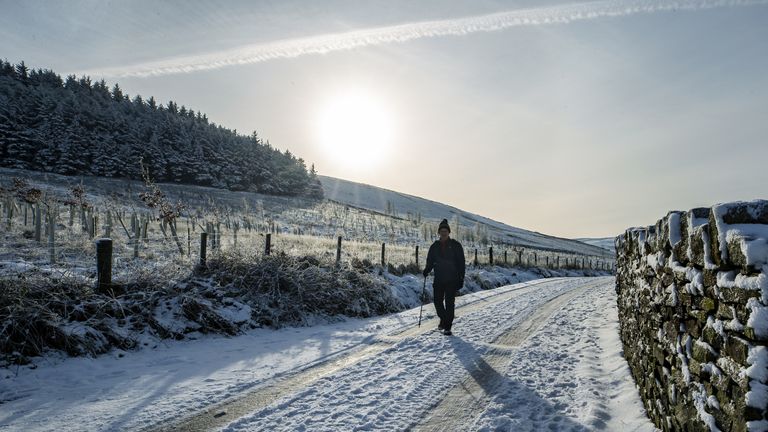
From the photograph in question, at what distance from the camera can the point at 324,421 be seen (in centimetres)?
415

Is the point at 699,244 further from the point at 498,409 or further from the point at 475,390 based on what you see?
the point at 475,390

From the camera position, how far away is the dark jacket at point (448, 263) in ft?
28.3

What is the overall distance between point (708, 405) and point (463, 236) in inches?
Answer: 1824

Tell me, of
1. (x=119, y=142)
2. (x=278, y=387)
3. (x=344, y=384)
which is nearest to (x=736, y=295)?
(x=344, y=384)

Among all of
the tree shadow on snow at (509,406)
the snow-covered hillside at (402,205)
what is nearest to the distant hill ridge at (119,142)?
the snow-covered hillside at (402,205)

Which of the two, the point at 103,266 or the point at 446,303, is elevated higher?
the point at 103,266

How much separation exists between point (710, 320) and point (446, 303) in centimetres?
603

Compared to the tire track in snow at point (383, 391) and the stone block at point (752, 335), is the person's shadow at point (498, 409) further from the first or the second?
the stone block at point (752, 335)

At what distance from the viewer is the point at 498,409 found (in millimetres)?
4488

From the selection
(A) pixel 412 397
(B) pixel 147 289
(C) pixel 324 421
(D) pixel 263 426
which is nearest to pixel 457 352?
(A) pixel 412 397

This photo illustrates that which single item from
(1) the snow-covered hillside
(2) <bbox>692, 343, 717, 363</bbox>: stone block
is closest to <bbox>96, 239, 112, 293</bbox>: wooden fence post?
(2) <bbox>692, 343, 717, 363</bbox>: stone block

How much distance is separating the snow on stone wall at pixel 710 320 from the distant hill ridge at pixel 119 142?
4395cm

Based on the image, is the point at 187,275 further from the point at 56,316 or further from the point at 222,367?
the point at 222,367

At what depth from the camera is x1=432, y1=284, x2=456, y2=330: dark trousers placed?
833 centimetres
